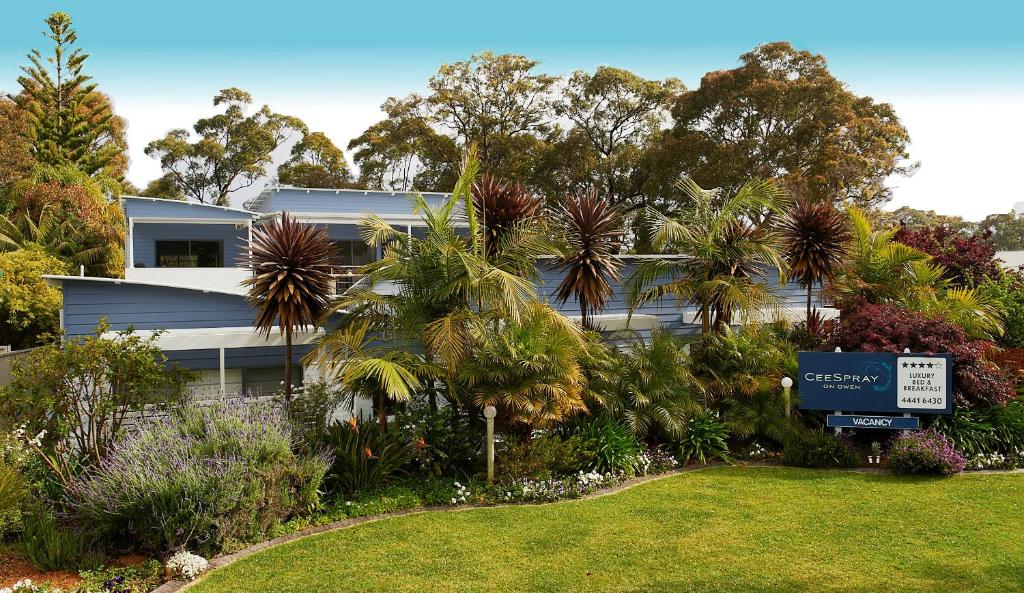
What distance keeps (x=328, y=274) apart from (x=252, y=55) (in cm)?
1020

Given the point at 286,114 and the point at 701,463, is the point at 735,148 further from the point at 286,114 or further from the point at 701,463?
the point at 286,114

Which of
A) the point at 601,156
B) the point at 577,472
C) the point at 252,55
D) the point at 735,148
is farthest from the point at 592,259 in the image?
the point at 601,156

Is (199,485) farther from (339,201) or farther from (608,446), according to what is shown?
(339,201)

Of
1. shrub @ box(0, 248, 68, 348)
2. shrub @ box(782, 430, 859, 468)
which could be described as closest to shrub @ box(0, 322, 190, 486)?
shrub @ box(782, 430, 859, 468)

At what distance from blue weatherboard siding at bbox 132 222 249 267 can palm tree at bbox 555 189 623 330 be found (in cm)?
1598

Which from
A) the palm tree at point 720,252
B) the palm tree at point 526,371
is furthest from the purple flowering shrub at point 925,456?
the palm tree at point 526,371

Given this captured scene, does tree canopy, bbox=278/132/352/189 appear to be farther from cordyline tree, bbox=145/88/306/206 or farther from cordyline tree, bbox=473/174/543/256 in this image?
cordyline tree, bbox=473/174/543/256

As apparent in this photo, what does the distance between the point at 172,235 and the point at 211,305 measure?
1557 centimetres

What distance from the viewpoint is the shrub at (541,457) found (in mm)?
9070

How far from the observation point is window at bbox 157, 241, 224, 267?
997 inches

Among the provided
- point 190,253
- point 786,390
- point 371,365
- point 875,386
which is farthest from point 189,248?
point 875,386

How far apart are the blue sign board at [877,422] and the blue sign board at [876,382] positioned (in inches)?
5.0

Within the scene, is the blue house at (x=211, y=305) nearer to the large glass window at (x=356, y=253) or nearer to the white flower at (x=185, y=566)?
the large glass window at (x=356, y=253)

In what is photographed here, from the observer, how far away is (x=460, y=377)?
355 inches
